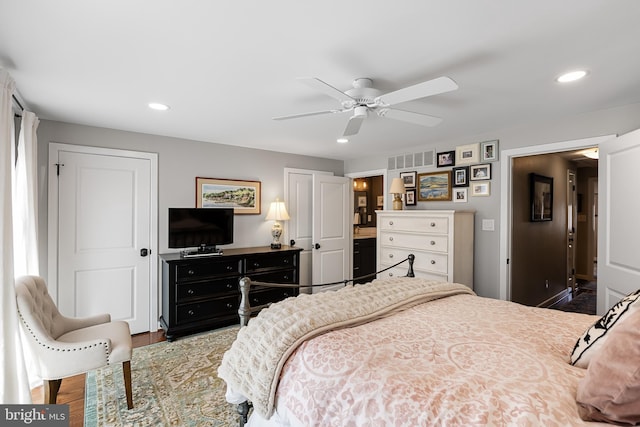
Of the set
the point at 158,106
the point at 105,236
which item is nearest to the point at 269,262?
the point at 105,236

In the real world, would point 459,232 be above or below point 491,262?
above

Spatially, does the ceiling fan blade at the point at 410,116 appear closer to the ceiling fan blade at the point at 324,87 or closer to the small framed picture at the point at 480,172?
the ceiling fan blade at the point at 324,87

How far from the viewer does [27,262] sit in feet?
8.31

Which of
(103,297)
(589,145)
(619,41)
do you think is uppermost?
(619,41)

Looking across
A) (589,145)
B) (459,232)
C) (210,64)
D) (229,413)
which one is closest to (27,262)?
(229,413)

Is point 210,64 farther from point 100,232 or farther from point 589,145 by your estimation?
point 589,145

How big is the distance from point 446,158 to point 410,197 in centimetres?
70

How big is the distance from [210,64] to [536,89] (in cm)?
231

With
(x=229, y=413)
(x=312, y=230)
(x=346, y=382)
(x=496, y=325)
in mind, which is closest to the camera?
(x=346, y=382)

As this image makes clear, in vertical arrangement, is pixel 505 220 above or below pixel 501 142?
below

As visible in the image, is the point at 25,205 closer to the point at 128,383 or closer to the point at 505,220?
the point at 128,383

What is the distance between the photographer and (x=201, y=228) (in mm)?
3828

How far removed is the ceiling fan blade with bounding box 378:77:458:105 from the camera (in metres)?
1.67

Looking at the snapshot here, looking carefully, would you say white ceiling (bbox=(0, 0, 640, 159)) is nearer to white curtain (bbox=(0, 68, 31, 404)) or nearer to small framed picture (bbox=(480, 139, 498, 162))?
white curtain (bbox=(0, 68, 31, 404))
